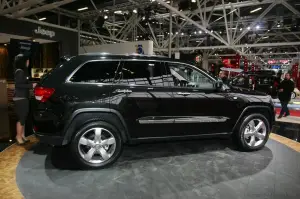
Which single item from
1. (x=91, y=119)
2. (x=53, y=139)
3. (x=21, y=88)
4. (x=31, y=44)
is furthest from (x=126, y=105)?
(x=31, y=44)

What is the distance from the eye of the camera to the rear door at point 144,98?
11.8 ft

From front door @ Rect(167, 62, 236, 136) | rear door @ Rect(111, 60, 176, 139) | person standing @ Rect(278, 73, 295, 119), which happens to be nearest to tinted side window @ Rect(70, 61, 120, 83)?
rear door @ Rect(111, 60, 176, 139)

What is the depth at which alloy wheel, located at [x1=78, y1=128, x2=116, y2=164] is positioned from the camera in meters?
3.51

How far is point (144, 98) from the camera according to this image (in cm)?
367

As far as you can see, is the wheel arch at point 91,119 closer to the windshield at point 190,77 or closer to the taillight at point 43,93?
the taillight at point 43,93

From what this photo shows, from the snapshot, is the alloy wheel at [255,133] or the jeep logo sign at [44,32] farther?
the jeep logo sign at [44,32]

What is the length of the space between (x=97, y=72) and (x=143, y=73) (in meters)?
0.69

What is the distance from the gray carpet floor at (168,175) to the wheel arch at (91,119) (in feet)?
1.86

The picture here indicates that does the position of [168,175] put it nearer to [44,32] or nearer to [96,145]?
[96,145]

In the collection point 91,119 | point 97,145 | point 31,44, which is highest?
point 31,44

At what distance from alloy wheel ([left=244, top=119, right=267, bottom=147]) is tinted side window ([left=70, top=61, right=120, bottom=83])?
8.53ft

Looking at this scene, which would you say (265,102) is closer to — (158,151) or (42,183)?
(158,151)

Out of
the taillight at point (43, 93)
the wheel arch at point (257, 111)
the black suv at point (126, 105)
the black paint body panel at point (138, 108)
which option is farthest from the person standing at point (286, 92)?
the taillight at point (43, 93)

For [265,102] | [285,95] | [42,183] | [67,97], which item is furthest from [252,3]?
[42,183]
